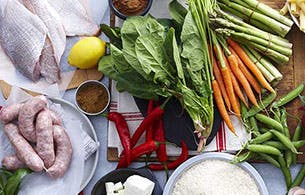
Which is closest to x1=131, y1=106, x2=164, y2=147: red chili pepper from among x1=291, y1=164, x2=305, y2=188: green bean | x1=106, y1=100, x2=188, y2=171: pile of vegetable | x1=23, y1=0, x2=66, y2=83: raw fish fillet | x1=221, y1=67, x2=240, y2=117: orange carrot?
x1=106, y1=100, x2=188, y2=171: pile of vegetable

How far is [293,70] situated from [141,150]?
1.71 feet

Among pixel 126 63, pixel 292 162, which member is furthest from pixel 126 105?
pixel 292 162

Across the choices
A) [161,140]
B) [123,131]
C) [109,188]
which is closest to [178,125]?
[161,140]

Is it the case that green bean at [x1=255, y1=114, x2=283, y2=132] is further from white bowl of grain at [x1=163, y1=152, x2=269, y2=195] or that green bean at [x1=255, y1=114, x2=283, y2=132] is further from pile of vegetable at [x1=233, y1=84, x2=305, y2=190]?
white bowl of grain at [x1=163, y1=152, x2=269, y2=195]

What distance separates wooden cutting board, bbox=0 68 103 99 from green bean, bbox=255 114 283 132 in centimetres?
51

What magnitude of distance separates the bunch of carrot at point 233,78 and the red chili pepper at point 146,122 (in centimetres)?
18

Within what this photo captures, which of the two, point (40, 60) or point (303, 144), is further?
point (40, 60)

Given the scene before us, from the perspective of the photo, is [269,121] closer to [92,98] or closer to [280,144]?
[280,144]

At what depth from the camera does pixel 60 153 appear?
1.90 m

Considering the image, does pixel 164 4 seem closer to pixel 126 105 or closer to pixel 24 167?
pixel 126 105

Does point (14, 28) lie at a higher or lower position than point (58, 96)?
higher

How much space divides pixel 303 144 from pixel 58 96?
762 mm

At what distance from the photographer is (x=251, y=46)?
191 centimetres

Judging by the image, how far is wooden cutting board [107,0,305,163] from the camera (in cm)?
191
